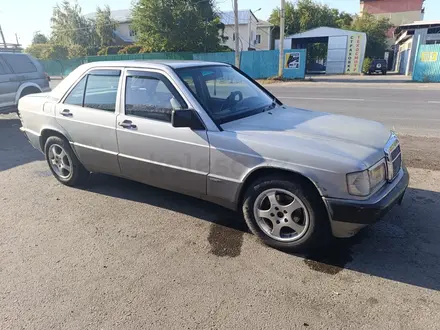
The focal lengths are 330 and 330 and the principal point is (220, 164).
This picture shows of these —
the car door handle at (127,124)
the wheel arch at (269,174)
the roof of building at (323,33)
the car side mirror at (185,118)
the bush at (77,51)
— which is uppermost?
the roof of building at (323,33)

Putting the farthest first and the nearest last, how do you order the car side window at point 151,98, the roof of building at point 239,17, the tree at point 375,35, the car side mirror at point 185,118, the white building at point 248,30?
the white building at point 248,30
the roof of building at point 239,17
the tree at point 375,35
the car side window at point 151,98
the car side mirror at point 185,118

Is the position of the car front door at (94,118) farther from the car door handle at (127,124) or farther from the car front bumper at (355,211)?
the car front bumper at (355,211)

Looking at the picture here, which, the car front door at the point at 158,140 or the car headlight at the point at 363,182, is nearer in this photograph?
the car headlight at the point at 363,182

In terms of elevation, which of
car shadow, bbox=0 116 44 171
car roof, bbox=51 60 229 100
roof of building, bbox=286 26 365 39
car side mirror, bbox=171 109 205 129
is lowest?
car shadow, bbox=0 116 44 171

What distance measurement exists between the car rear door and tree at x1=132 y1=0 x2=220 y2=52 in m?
23.7

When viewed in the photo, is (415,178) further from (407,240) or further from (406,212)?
(407,240)

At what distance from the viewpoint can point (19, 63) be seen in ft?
31.4

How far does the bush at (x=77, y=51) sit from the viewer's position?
159ft

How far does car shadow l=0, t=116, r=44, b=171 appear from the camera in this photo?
6.16 meters

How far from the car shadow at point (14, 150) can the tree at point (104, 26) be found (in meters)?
45.1

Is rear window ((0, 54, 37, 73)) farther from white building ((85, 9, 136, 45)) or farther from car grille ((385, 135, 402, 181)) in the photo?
white building ((85, 9, 136, 45))

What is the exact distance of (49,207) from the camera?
424cm

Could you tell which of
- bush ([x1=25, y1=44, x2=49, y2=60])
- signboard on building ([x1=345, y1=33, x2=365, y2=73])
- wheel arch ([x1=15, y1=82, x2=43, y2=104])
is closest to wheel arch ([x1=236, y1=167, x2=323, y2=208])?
wheel arch ([x1=15, y1=82, x2=43, y2=104])

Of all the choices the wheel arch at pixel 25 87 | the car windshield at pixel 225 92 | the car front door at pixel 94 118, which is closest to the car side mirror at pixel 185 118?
the car windshield at pixel 225 92
